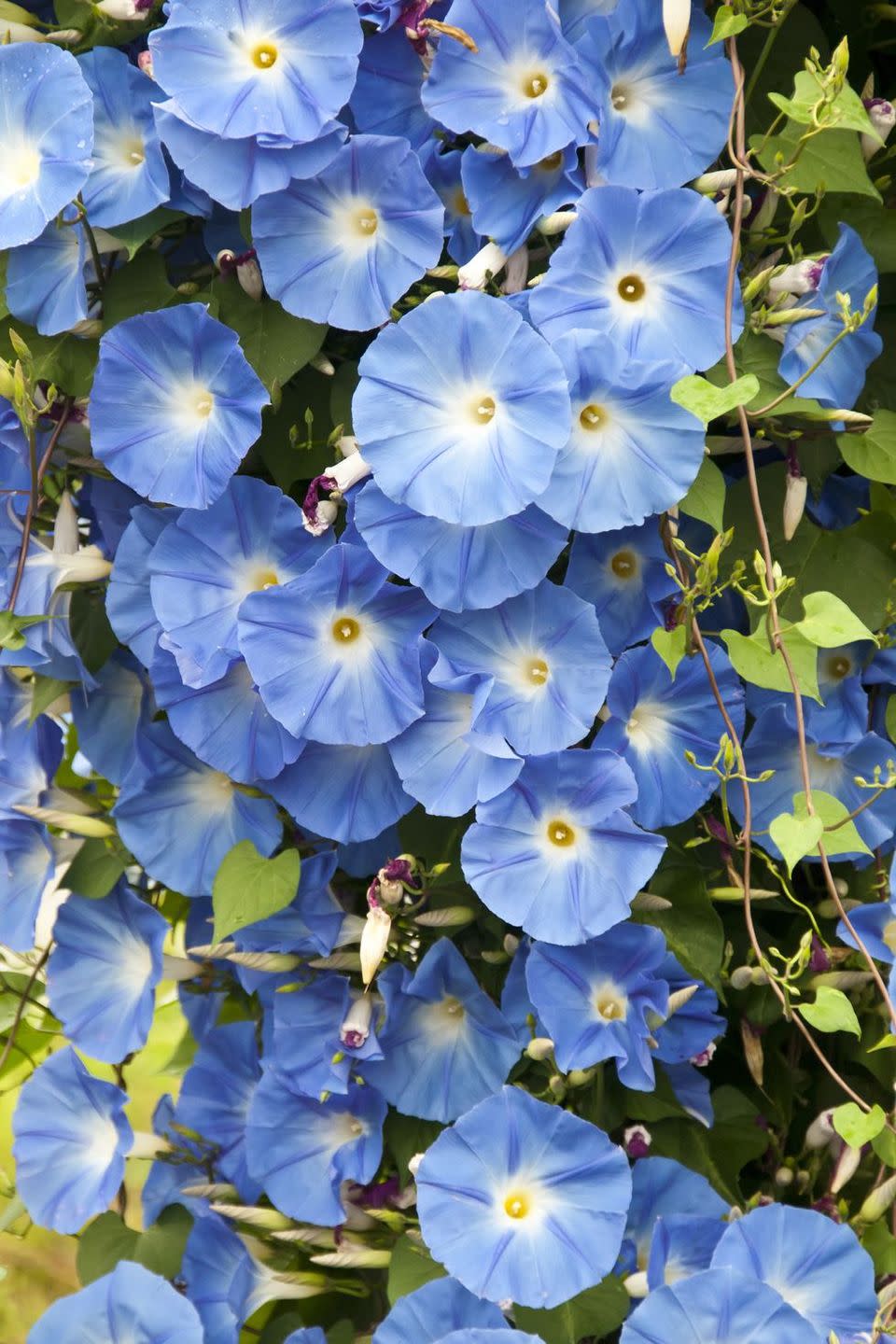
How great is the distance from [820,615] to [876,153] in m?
0.51

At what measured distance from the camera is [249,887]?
4.31 feet

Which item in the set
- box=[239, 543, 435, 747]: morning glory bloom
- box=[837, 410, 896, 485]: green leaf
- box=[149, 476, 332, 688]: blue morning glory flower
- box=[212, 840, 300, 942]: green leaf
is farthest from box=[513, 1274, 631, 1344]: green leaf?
box=[837, 410, 896, 485]: green leaf

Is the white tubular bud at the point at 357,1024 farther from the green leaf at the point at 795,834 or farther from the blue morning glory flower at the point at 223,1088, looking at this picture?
the green leaf at the point at 795,834

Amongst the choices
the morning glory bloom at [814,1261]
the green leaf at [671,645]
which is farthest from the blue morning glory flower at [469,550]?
the morning glory bloom at [814,1261]

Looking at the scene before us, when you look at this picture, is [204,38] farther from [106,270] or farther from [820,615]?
[820,615]

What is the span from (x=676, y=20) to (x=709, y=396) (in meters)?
0.34

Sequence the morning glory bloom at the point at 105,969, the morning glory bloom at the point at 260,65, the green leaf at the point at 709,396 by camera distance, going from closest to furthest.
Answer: the green leaf at the point at 709,396
the morning glory bloom at the point at 260,65
the morning glory bloom at the point at 105,969

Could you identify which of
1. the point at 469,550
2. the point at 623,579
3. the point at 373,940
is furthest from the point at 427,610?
the point at 373,940

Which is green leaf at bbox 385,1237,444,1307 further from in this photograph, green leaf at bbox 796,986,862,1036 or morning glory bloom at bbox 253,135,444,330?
morning glory bloom at bbox 253,135,444,330

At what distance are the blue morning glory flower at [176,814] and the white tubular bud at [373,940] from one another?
190 mm

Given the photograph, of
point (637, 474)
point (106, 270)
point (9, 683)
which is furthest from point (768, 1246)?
point (106, 270)

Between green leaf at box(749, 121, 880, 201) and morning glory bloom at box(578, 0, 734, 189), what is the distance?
0.06 metres

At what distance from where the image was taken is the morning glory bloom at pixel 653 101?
125cm

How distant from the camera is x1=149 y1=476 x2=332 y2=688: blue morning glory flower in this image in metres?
1.30
